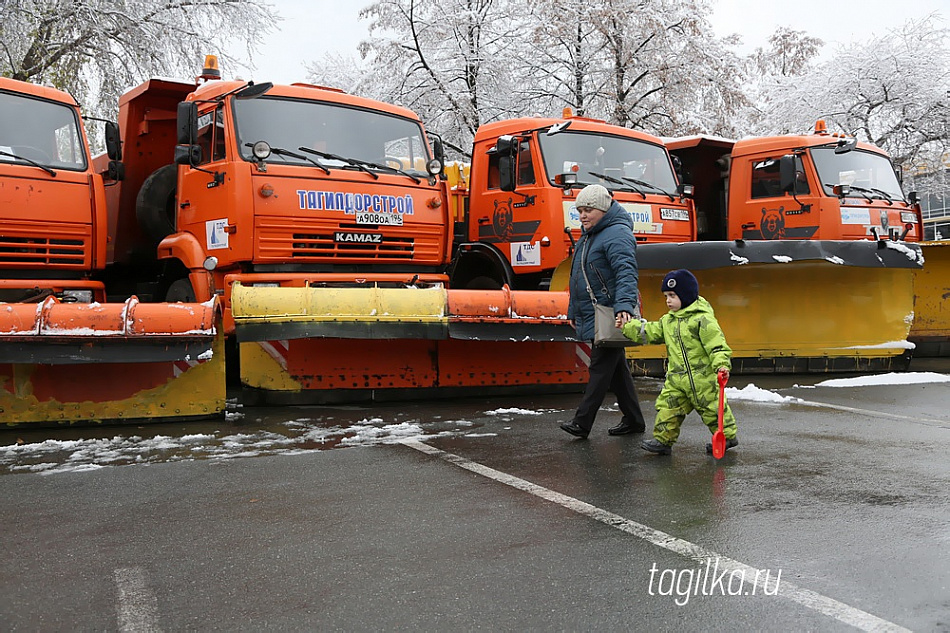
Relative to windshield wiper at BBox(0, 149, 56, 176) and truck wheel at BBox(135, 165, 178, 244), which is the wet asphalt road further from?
truck wheel at BBox(135, 165, 178, 244)

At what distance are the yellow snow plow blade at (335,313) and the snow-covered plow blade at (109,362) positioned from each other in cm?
28

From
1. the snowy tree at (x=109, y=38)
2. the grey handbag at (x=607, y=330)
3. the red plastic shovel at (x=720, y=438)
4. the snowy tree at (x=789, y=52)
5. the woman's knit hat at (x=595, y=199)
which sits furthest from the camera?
the snowy tree at (x=789, y=52)

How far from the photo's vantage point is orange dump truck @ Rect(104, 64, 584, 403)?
750 centimetres

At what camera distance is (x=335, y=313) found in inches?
286

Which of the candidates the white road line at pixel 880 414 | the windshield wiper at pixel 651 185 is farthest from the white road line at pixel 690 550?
the windshield wiper at pixel 651 185

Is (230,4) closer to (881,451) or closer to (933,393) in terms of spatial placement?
(933,393)

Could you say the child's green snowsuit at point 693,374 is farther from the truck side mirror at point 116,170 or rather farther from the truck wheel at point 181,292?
the truck side mirror at point 116,170

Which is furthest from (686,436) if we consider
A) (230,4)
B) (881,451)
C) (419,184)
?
(230,4)

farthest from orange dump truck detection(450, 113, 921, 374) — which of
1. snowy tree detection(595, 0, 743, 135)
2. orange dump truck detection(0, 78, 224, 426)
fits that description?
snowy tree detection(595, 0, 743, 135)

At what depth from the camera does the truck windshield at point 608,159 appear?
10.3 m

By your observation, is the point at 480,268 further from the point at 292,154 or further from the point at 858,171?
the point at 858,171

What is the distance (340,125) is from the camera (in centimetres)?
900

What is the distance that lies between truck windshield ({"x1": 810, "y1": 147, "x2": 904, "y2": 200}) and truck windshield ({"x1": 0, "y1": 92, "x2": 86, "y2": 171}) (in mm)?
8643

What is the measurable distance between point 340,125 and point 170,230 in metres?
2.21
